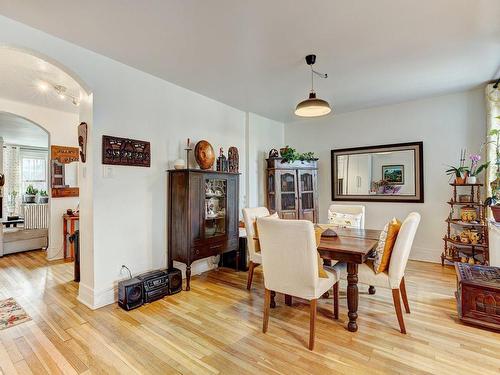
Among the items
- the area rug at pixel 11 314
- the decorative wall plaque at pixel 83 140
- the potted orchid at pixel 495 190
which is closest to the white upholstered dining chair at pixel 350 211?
the potted orchid at pixel 495 190

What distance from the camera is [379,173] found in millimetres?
4469

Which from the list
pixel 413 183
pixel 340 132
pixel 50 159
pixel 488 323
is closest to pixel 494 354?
pixel 488 323

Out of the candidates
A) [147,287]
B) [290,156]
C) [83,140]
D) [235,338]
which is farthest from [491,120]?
[83,140]

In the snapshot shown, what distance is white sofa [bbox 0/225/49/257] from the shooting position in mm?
4590

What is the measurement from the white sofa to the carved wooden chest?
634 cm

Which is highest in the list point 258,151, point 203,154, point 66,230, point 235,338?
point 258,151

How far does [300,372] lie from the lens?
1.70m

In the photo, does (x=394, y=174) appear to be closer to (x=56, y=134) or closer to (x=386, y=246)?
(x=386, y=246)

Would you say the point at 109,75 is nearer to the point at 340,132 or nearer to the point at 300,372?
the point at 300,372

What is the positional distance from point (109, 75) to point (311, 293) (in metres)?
2.82

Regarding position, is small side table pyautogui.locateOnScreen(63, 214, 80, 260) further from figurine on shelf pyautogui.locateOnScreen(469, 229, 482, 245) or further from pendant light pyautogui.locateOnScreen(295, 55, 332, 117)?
figurine on shelf pyautogui.locateOnScreen(469, 229, 482, 245)

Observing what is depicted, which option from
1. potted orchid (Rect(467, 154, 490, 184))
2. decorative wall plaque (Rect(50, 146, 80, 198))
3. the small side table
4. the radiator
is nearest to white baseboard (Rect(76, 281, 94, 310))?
the small side table

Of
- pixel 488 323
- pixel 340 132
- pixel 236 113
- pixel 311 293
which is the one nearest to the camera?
pixel 311 293

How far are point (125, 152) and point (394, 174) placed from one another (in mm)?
3947
